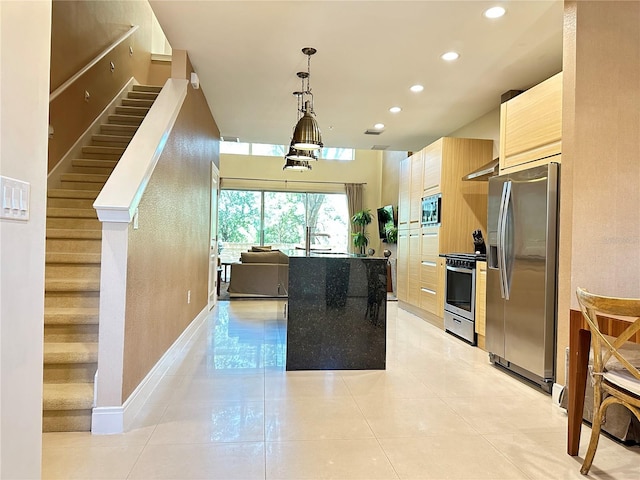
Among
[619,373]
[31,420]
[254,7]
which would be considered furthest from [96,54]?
[619,373]

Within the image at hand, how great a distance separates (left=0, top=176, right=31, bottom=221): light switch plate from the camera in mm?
1117

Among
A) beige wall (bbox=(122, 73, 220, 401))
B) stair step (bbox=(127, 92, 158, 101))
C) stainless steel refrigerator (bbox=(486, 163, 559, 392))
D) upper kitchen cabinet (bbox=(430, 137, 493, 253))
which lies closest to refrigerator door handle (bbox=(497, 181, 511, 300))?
stainless steel refrigerator (bbox=(486, 163, 559, 392))

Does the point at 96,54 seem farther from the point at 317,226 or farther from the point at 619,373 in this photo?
the point at 317,226

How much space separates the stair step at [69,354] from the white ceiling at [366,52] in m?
2.28

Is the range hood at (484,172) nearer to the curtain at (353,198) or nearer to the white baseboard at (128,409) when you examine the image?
the white baseboard at (128,409)

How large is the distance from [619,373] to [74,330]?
2.85 metres

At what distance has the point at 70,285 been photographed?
2.66m

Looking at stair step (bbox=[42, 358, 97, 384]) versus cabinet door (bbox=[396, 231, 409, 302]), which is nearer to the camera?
stair step (bbox=[42, 358, 97, 384])

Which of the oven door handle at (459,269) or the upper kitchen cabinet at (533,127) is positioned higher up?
the upper kitchen cabinet at (533,127)

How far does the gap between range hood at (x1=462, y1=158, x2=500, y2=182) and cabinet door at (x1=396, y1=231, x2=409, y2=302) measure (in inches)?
60.9

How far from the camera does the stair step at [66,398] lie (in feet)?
6.94

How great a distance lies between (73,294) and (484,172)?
153 inches

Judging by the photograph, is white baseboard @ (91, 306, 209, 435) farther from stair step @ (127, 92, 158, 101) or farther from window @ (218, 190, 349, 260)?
window @ (218, 190, 349, 260)

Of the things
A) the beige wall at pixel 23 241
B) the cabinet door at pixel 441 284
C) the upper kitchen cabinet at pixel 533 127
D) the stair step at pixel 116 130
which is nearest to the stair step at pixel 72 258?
the beige wall at pixel 23 241
